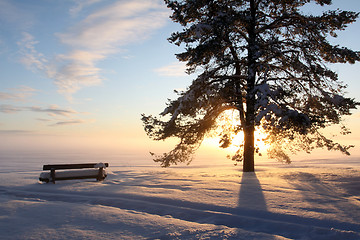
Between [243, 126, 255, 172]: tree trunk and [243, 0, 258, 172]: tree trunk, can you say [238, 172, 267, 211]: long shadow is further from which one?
[243, 126, 255, 172]: tree trunk

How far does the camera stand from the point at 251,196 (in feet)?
28.1

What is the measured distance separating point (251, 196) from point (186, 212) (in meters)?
2.58

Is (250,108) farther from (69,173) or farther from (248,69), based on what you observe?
(69,173)

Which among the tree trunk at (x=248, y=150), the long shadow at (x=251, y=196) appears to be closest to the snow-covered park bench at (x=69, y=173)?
the long shadow at (x=251, y=196)

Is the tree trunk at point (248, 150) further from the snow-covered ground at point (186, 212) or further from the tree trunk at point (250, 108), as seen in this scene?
the snow-covered ground at point (186, 212)

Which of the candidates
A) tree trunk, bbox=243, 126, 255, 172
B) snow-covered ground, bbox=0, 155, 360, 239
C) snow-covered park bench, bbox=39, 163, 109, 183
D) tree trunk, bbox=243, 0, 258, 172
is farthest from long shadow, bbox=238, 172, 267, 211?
snow-covered park bench, bbox=39, 163, 109, 183

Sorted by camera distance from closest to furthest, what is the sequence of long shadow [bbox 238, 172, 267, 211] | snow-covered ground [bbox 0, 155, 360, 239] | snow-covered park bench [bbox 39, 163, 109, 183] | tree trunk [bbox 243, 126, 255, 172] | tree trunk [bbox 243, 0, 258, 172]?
snow-covered ground [bbox 0, 155, 360, 239] < long shadow [bbox 238, 172, 267, 211] < snow-covered park bench [bbox 39, 163, 109, 183] < tree trunk [bbox 243, 0, 258, 172] < tree trunk [bbox 243, 126, 255, 172]

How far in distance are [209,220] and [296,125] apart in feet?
24.4

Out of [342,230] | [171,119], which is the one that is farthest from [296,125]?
[342,230]

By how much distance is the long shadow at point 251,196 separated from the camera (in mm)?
7414

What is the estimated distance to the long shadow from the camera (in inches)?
292

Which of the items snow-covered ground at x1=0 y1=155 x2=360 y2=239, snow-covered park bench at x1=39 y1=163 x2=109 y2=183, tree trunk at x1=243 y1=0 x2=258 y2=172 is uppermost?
tree trunk at x1=243 y1=0 x2=258 y2=172

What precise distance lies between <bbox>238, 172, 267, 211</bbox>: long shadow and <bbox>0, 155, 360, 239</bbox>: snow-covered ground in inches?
1.0

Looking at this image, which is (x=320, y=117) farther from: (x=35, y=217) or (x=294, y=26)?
(x=35, y=217)
